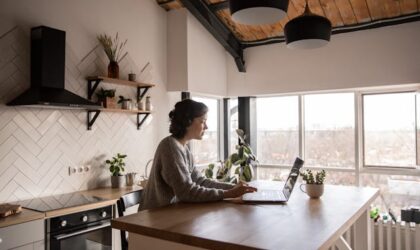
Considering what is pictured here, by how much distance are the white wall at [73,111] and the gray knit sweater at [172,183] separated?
1350 mm

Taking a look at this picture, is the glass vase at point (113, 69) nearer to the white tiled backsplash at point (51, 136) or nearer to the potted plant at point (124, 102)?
the white tiled backsplash at point (51, 136)

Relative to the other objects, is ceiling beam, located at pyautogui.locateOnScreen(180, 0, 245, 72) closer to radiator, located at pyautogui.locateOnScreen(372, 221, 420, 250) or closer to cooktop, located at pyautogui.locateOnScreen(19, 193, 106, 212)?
cooktop, located at pyautogui.locateOnScreen(19, 193, 106, 212)

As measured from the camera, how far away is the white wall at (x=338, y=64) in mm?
3619

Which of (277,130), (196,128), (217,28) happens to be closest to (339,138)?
(277,130)

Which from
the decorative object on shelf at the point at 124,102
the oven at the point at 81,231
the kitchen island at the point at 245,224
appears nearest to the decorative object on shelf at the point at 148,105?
the decorative object on shelf at the point at 124,102

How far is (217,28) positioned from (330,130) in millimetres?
1892

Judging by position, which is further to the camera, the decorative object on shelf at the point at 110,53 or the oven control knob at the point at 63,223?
the decorative object on shelf at the point at 110,53

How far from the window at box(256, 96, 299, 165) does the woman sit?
2.60m

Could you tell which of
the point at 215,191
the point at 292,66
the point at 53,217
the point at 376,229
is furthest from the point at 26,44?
the point at 376,229

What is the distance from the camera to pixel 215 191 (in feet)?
6.11

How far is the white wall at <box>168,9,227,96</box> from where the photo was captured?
4.07 meters

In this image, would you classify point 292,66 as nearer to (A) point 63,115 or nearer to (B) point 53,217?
(A) point 63,115

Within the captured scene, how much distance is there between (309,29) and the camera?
2.17 m

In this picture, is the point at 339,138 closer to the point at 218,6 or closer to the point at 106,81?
the point at 218,6
